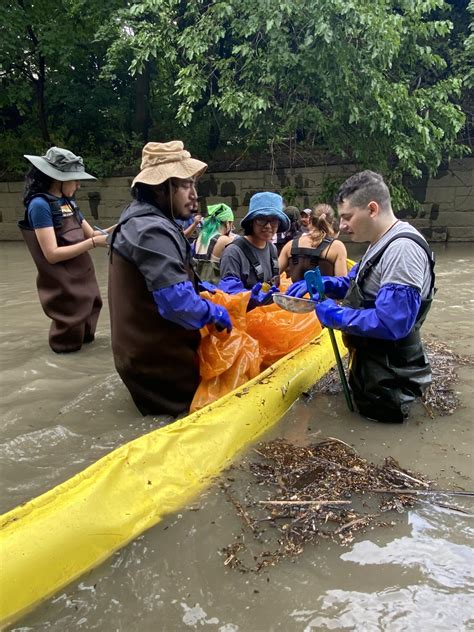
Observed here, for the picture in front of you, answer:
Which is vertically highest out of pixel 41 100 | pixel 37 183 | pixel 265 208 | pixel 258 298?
pixel 41 100

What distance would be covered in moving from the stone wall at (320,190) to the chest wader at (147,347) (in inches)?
343

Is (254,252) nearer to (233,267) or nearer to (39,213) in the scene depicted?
(233,267)

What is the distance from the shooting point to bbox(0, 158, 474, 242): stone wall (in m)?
11.4

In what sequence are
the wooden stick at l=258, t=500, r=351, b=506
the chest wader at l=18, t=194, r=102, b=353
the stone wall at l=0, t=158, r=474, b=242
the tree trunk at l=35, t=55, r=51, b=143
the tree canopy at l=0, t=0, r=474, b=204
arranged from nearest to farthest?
the wooden stick at l=258, t=500, r=351, b=506
the chest wader at l=18, t=194, r=102, b=353
the tree canopy at l=0, t=0, r=474, b=204
the stone wall at l=0, t=158, r=474, b=242
the tree trunk at l=35, t=55, r=51, b=143

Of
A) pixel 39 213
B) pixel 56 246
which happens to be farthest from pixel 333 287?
pixel 39 213

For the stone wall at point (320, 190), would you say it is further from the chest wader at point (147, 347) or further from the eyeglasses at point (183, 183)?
the chest wader at point (147, 347)

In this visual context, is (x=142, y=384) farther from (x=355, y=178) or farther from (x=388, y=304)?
(x=355, y=178)

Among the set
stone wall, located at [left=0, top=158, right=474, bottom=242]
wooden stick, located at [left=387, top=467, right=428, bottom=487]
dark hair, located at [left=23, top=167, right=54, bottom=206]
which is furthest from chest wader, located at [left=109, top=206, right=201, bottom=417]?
stone wall, located at [left=0, top=158, right=474, bottom=242]

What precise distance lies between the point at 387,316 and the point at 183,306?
3.59 ft

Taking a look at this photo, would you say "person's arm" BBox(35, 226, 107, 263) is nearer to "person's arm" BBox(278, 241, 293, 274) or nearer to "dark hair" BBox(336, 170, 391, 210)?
"person's arm" BBox(278, 241, 293, 274)

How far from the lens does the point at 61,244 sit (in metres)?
4.48

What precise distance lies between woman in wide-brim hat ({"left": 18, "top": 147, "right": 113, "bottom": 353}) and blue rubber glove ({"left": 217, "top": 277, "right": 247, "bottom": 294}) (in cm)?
112

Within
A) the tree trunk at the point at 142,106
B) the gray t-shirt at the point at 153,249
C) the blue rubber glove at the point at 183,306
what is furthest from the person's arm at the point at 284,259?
the tree trunk at the point at 142,106

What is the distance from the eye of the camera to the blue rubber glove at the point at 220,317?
3104 mm
